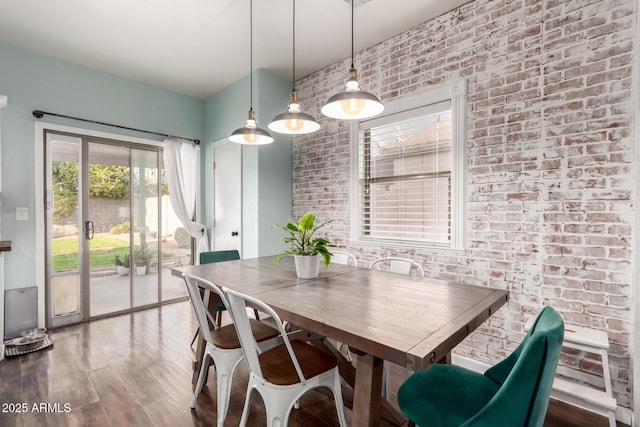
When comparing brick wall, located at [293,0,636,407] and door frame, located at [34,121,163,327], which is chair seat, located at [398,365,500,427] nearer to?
brick wall, located at [293,0,636,407]

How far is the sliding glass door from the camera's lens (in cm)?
346

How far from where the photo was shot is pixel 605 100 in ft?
6.37

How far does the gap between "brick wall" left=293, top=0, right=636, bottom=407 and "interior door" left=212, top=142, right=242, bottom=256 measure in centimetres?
231

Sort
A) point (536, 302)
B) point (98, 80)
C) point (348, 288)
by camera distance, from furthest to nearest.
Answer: point (98, 80) → point (536, 302) → point (348, 288)

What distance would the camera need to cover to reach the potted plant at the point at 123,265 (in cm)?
390

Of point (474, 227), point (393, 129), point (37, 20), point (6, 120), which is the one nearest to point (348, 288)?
point (474, 227)

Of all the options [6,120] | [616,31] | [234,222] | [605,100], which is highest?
[616,31]

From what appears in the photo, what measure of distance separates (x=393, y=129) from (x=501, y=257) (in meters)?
1.57

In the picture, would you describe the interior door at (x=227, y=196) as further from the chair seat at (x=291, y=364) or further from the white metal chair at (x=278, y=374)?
the white metal chair at (x=278, y=374)

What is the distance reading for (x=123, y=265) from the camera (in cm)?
394

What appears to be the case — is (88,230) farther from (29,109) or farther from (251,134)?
(251,134)

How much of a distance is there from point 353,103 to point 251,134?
93 cm

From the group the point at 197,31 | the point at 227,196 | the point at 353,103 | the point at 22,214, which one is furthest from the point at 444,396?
the point at 22,214

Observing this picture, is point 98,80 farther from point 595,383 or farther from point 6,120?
point 595,383
